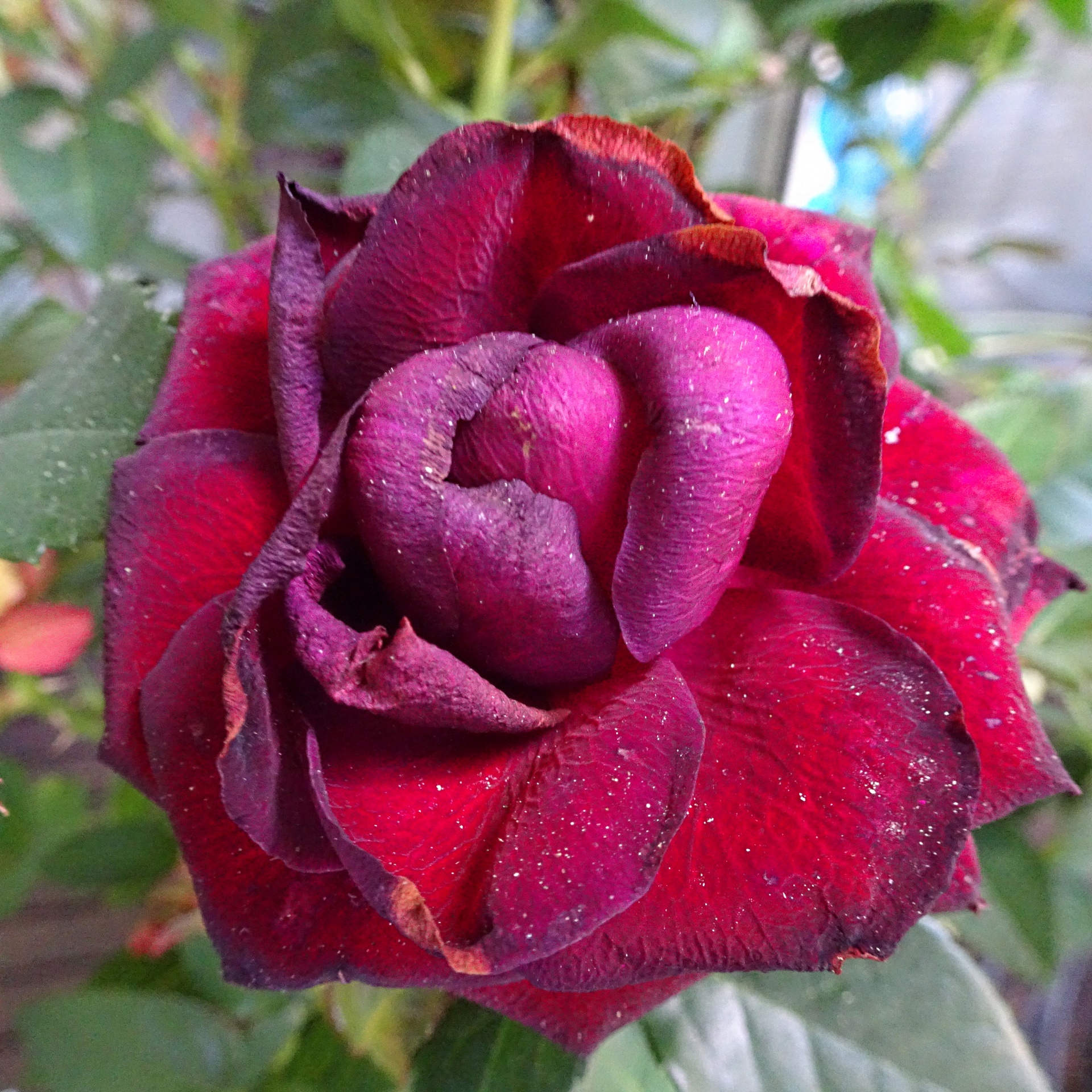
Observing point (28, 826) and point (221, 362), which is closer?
point (221, 362)

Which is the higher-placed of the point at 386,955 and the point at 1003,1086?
the point at 386,955

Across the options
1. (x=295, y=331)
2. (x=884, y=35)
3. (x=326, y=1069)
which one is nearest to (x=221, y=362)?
(x=295, y=331)

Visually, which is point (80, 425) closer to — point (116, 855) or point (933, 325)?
point (116, 855)

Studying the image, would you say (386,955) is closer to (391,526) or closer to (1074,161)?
(391,526)

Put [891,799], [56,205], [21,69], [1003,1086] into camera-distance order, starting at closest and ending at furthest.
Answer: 1. [891,799]
2. [1003,1086]
3. [56,205]
4. [21,69]

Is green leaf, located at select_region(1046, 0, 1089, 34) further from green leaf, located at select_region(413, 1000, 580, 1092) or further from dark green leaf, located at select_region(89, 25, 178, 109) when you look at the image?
green leaf, located at select_region(413, 1000, 580, 1092)

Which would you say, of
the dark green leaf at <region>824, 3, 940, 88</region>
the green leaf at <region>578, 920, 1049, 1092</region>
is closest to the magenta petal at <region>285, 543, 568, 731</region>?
the green leaf at <region>578, 920, 1049, 1092</region>

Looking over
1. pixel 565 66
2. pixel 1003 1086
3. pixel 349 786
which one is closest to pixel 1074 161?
pixel 565 66
